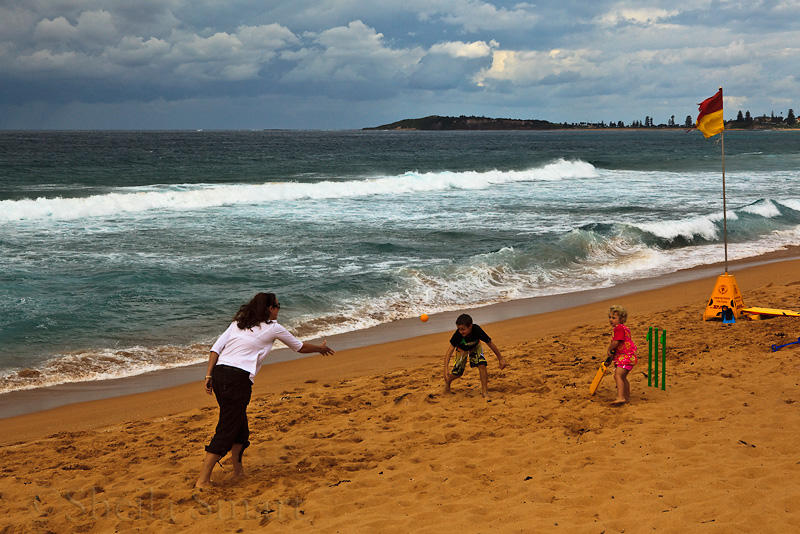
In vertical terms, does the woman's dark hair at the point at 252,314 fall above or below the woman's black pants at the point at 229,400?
above

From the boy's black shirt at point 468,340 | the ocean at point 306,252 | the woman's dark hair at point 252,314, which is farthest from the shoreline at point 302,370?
the woman's dark hair at point 252,314

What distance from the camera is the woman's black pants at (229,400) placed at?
5398mm

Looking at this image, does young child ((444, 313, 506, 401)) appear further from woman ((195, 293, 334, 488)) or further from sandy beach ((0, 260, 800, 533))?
woman ((195, 293, 334, 488))

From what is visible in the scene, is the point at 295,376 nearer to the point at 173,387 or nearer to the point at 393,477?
the point at 173,387

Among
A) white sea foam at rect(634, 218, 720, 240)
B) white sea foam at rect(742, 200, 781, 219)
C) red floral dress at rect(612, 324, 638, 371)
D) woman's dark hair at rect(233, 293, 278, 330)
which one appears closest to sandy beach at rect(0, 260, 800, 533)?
red floral dress at rect(612, 324, 638, 371)

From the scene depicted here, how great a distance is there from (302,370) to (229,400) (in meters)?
3.92

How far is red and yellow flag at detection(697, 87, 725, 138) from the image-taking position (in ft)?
31.9

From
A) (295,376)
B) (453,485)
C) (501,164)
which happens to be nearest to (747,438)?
(453,485)

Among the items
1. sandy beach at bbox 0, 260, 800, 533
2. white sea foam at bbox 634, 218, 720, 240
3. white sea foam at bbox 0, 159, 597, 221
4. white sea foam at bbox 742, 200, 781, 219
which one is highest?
white sea foam at bbox 0, 159, 597, 221

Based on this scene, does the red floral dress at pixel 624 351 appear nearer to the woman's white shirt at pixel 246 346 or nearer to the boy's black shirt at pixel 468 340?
the boy's black shirt at pixel 468 340

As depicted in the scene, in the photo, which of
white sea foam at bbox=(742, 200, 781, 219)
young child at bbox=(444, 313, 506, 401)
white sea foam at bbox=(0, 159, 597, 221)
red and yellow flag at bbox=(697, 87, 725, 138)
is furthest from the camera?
white sea foam at bbox=(0, 159, 597, 221)

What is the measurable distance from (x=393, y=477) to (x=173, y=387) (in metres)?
4.07

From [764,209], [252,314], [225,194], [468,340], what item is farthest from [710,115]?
[225,194]

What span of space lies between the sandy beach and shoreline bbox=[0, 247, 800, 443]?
6cm
